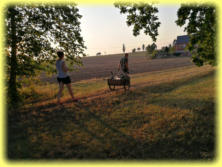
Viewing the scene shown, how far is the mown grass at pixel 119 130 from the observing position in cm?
514

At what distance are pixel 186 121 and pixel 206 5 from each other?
14.7 feet

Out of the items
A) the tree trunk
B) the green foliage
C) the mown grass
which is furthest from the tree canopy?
the tree trunk

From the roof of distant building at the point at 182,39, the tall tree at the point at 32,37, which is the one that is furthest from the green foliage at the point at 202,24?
the roof of distant building at the point at 182,39

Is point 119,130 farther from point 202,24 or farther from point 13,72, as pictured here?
point 13,72

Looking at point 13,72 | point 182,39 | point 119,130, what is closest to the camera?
point 119,130

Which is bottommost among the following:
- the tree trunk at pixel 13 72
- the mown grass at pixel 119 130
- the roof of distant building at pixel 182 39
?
the mown grass at pixel 119 130

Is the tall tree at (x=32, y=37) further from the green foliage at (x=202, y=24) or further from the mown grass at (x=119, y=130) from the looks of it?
the green foliage at (x=202, y=24)

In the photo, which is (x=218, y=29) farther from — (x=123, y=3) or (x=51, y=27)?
(x=51, y=27)

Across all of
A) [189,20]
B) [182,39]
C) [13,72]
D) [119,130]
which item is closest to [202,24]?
[189,20]

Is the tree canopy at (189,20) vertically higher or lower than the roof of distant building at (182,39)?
lower

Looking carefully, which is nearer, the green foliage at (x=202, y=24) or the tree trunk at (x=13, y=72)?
the green foliage at (x=202, y=24)

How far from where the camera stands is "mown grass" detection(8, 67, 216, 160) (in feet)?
16.9

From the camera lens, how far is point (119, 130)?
6.38 m

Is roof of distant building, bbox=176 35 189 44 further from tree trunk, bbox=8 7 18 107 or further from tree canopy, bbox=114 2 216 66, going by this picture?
tree trunk, bbox=8 7 18 107
